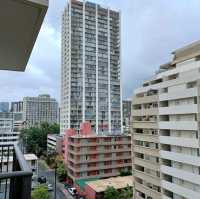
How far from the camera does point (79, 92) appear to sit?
30.2 metres

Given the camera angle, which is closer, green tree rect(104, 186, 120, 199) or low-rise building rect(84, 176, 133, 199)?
green tree rect(104, 186, 120, 199)

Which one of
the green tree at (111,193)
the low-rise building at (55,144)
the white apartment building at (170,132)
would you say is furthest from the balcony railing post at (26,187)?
the low-rise building at (55,144)

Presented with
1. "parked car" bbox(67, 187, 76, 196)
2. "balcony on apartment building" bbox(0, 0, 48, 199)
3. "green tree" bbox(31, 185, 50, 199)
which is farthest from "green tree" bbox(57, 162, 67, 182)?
"balcony on apartment building" bbox(0, 0, 48, 199)

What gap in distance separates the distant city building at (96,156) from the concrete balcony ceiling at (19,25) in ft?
60.3

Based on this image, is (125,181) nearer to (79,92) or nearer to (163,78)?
(163,78)

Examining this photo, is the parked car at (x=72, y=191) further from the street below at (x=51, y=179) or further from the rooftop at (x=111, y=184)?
the rooftop at (x=111, y=184)

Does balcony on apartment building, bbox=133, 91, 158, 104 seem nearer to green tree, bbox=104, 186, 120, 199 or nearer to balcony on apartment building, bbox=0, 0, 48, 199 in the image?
green tree, bbox=104, 186, 120, 199

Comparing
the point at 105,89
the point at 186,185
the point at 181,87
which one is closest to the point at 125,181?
the point at 186,185

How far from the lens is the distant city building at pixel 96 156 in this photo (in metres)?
19.4

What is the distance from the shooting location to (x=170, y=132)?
1088cm

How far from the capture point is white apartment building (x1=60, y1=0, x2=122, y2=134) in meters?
30.2

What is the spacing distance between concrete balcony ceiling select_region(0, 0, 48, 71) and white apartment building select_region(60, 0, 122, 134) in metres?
27.9

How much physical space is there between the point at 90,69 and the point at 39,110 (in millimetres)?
31023

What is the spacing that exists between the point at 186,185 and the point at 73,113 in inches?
842
